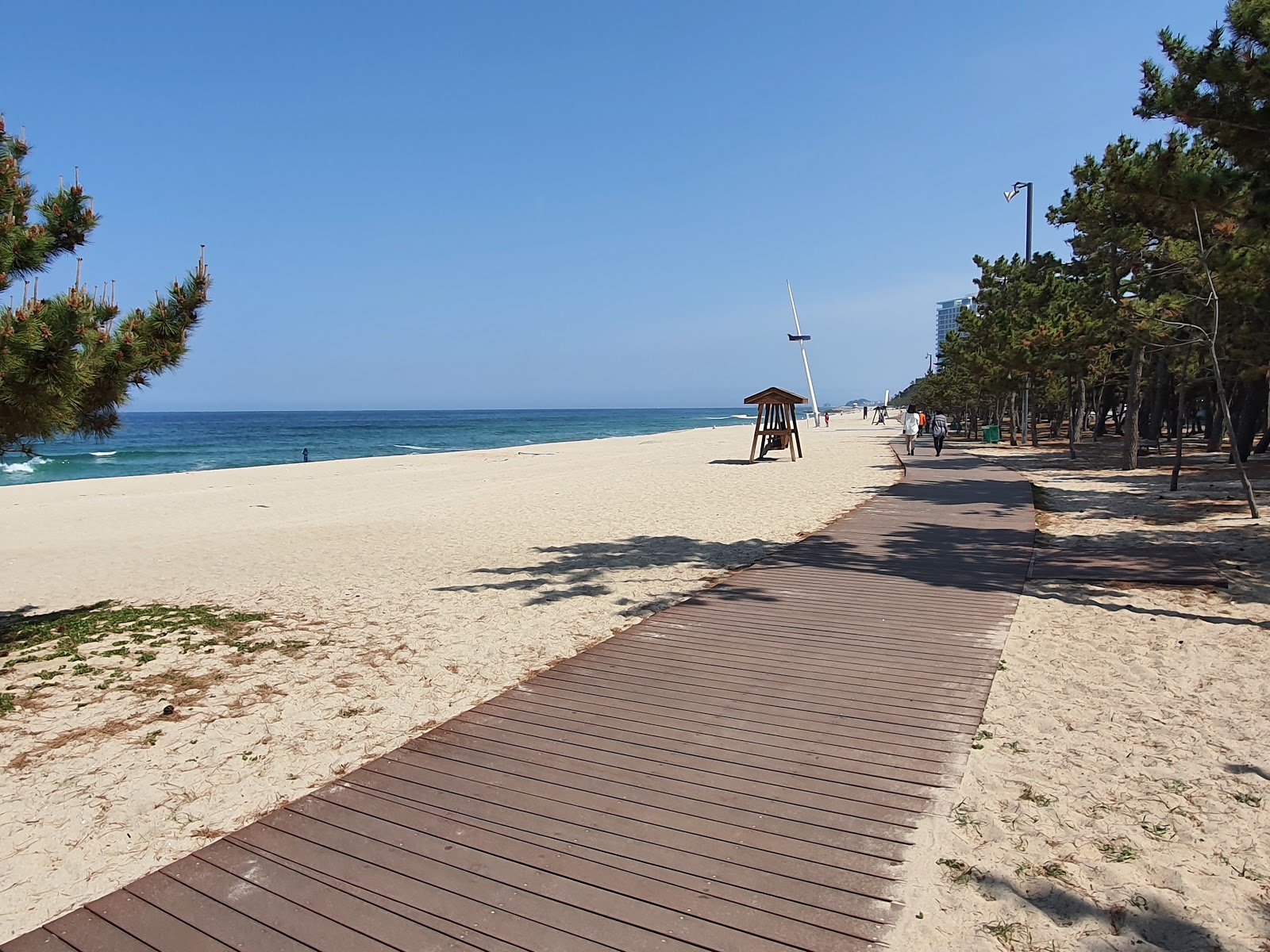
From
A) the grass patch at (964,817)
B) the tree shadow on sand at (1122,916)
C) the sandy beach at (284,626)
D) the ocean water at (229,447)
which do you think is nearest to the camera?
the tree shadow on sand at (1122,916)

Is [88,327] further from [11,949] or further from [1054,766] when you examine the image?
[1054,766]

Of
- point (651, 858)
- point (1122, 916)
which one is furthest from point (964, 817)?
point (651, 858)

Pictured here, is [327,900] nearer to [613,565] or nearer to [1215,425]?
[613,565]

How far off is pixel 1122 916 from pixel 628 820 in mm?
1855

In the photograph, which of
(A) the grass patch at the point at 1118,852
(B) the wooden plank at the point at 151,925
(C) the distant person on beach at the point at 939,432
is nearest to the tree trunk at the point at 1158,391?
(C) the distant person on beach at the point at 939,432

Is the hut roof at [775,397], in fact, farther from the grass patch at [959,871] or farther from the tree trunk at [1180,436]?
the grass patch at [959,871]

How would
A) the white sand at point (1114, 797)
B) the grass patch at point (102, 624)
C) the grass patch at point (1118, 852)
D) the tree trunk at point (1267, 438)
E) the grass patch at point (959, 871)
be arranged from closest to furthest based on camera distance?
the white sand at point (1114, 797) → the grass patch at point (959, 871) → the grass patch at point (1118, 852) → the grass patch at point (102, 624) → the tree trunk at point (1267, 438)

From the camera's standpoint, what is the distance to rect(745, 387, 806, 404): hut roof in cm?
2438

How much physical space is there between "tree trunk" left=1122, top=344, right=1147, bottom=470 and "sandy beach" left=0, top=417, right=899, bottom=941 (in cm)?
568

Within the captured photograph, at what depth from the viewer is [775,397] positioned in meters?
24.5

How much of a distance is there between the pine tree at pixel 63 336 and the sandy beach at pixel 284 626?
1.93m

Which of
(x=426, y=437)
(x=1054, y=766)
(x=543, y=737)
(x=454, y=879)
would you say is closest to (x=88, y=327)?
(x=543, y=737)

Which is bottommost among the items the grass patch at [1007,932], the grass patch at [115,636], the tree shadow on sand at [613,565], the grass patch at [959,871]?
the grass patch at [115,636]

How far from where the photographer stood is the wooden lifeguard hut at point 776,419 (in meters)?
24.5
